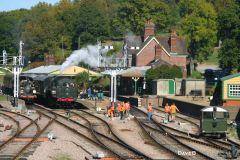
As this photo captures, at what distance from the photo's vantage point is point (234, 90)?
4853cm

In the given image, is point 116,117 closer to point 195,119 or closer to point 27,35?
point 195,119

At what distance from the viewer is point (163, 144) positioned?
29.5 m

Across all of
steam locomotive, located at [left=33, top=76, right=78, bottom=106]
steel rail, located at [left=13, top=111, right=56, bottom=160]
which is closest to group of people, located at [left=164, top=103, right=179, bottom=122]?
steel rail, located at [left=13, top=111, right=56, bottom=160]

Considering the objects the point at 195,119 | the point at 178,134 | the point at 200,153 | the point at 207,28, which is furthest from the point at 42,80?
the point at 207,28

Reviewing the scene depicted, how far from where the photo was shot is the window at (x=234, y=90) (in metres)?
48.5

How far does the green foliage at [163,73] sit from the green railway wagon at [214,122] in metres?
38.7

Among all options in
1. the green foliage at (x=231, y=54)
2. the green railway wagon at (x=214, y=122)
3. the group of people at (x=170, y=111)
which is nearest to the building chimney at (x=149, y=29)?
the green foliage at (x=231, y=54)

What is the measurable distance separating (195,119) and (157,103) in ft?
54.5

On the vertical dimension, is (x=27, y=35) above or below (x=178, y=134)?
above

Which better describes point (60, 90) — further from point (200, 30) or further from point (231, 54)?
point (200, 30)

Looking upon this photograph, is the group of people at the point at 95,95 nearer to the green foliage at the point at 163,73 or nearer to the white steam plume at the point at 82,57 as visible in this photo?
the white steam plume at the point at 82,57

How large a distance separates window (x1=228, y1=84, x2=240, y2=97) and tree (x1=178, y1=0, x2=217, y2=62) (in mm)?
53081

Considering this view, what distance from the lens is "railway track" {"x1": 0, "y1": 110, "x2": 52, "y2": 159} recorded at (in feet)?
81.8

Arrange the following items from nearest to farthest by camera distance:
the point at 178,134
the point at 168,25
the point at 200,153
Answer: the point at 200,153 → the point at 178,134 → the point at 168,25
